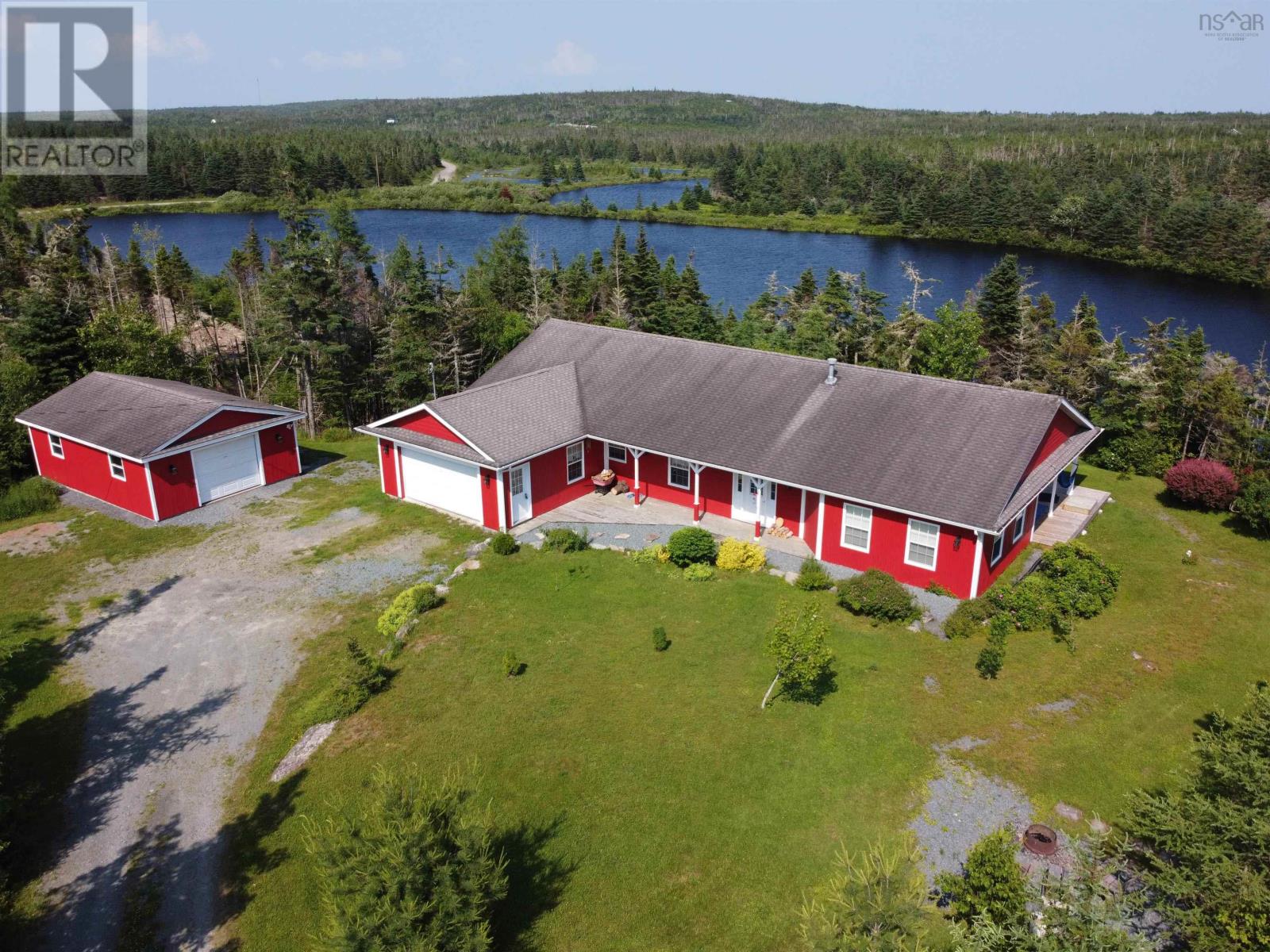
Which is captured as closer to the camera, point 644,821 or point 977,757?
point 644,821

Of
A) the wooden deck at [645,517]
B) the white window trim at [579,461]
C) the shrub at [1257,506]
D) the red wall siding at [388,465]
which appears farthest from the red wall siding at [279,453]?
the shrub at [1257,506]

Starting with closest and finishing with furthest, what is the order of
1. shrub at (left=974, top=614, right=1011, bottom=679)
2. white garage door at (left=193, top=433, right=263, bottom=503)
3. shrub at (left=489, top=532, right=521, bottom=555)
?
shrub at (left=974, top=614, right=1011, bottom=679)
shrub at (left=489, top=532, right=521, bottom=555)
white garage door at (left=193, top=433, right=263, bottom=503)

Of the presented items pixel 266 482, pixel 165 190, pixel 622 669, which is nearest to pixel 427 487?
pixel 266 482

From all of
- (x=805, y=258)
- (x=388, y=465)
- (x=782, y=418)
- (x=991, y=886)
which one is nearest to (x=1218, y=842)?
(x=991, y=886)

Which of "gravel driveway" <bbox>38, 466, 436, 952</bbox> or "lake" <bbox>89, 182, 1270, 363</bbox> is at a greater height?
"lake" <bbox>89, 182, 1270, 363</bbox>

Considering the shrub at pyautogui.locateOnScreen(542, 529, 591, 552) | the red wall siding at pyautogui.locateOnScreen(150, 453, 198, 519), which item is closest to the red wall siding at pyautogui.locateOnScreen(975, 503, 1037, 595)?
the shrub at pyautogui.locateOnScreen(542, 529, 591, 552)

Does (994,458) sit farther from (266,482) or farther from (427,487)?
(266,482)

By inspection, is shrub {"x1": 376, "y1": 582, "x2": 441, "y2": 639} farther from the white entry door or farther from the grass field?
the white entry door

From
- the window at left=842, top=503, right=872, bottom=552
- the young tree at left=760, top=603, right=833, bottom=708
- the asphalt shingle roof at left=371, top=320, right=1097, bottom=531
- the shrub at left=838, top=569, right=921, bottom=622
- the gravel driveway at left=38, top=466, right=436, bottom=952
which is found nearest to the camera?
the gravel driveway at left=38, top=466, right=436, bottom=952
